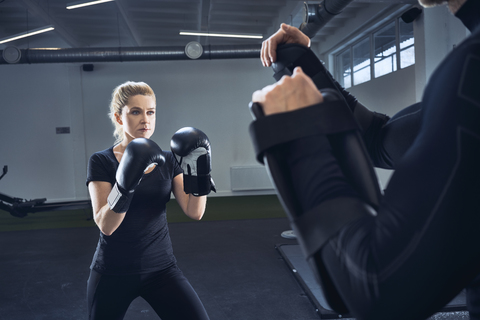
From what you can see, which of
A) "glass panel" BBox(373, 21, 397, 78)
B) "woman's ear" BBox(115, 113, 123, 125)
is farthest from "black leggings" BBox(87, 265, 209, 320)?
"glass panel" BBox(373, 21, 397, 78)

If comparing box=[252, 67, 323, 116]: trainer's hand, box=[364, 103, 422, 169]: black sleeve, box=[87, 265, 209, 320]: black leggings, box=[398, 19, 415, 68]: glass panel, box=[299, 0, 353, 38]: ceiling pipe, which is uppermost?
box=[299, 0, 353, 38]: ceiling pipe

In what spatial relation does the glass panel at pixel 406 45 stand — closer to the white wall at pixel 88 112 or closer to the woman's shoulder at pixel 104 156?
the white wall at pixel 88 112

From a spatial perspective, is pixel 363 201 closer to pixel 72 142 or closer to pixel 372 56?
pixel 372 56

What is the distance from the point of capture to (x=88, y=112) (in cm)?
830

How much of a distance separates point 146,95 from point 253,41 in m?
6.99

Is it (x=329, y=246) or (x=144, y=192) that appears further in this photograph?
(x=144, y=192)

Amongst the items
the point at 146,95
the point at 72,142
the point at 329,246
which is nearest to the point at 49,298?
the point at 146,95

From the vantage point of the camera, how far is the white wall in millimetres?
7934

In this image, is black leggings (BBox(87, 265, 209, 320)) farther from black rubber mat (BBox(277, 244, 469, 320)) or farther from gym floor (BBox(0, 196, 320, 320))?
gym floor (BBox(0, 196, 320, 320))

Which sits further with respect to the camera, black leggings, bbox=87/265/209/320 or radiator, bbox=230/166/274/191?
radiator, bbox=230/166/274/191

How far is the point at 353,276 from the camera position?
0.44 metres

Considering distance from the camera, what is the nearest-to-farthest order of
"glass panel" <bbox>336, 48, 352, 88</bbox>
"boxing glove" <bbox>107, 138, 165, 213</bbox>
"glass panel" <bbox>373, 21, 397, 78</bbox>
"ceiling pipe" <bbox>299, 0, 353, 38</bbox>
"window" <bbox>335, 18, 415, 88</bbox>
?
"boxing glove" <bbox>107, 138, 165, 213</bbox>, "ceiling pipe" <bbox>299, 0, 353, 38</bbox>, "window" <bbox>335, 18, 415, 88</bbox>, "glass panel" <bbox>373, 21, 397, 78</bbox>, "glass panel" <bbox>336, 48, 352, 88</bbox>

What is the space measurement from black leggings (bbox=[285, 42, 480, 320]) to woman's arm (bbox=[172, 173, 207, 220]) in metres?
1.48

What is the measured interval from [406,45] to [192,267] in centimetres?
482
